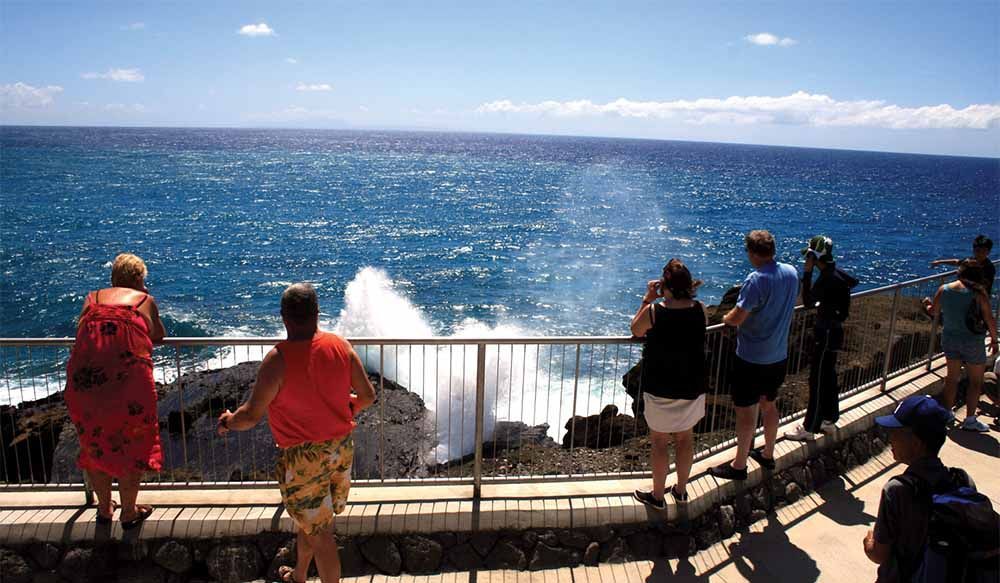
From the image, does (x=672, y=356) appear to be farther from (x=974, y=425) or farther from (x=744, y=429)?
(x=974, y=425)

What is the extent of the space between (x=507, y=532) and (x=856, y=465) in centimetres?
345

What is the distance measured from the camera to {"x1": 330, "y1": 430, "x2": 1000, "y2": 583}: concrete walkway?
15.2ft

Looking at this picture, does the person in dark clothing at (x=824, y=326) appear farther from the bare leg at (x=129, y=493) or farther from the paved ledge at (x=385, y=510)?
the bare leg at (x=129, y=493)

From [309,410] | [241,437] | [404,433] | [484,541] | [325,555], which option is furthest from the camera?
[404,433]

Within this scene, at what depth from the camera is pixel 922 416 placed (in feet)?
9.27

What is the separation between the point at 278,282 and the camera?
34781mm

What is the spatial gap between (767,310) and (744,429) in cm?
95

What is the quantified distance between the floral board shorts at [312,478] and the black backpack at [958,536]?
2.73 metres

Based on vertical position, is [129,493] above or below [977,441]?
above

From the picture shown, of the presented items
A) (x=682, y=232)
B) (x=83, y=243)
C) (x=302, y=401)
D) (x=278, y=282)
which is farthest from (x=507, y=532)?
(x=682, y=232)

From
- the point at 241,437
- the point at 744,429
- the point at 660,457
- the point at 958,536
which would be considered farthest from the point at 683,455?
the point at 241,437

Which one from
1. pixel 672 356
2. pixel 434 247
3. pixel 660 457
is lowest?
pixel 434 247

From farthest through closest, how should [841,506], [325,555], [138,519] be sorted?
[841,506], [138,519], [325,555]

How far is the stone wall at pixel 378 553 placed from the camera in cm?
442
